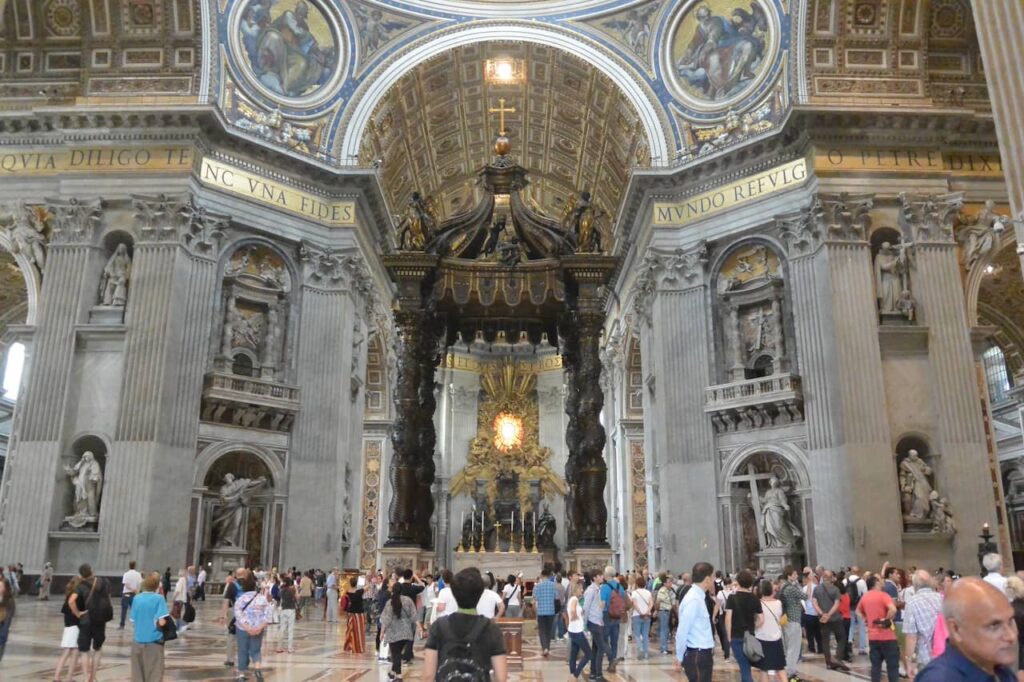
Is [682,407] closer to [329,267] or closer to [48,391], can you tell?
[329,267]

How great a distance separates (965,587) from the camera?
2.06m

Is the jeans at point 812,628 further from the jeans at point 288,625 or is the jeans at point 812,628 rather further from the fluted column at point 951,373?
the fluted column at point 951,373

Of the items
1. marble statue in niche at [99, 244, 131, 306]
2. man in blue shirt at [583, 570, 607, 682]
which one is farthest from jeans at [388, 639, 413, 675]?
marble statue in niche at [99, 244, 131, 306]

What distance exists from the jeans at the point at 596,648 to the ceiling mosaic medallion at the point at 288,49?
16.2m

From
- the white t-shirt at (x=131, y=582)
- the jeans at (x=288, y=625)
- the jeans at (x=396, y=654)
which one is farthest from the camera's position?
the white t-shirt at (x=131, y=582)

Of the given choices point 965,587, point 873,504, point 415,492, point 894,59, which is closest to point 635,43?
point 894,59

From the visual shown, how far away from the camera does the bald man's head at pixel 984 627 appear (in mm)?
1979

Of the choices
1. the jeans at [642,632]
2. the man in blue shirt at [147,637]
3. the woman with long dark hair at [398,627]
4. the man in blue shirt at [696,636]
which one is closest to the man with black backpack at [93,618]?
the man in blue shirt at [147,637]

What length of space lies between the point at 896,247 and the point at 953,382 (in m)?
3.10

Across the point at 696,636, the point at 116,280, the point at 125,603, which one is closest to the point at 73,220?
the point at 116,280

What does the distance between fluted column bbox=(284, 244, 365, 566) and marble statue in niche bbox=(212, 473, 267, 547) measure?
967 millimetres

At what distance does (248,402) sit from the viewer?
17516 millimetres

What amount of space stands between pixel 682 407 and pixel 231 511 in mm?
10298

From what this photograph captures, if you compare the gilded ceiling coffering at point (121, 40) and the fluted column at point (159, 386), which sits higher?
the gilded ceiling coffering at point (121, 40)
